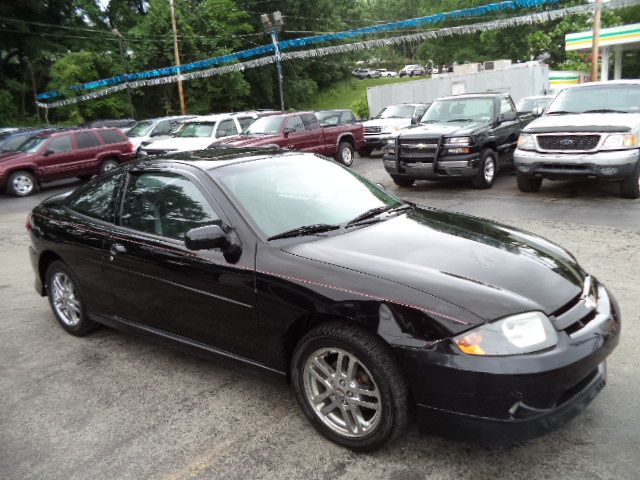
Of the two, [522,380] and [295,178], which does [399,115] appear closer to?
[295,178]

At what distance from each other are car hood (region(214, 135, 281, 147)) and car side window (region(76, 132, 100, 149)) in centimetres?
474

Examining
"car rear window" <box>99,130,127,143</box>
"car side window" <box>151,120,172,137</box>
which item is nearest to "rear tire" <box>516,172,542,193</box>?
"car rear window" <box>99,130,127,143</box>

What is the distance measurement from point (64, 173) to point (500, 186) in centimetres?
1192

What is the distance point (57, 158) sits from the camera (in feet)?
52.9

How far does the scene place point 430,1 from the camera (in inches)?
2547

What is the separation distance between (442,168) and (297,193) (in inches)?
290

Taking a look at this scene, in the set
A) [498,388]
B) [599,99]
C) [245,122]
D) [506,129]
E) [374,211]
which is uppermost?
[599,99]

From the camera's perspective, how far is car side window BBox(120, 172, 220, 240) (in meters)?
3.73

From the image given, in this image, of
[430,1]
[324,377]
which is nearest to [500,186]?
[324,377]

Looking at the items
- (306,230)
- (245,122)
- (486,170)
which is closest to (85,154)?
(245,122)

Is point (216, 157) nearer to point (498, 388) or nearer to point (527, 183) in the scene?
point (498, 388)

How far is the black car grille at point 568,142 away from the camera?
8.87 metres

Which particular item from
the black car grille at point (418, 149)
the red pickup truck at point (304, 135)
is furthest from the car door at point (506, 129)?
the red pickup truck at point (304, 135)

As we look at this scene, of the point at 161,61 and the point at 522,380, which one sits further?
the point at 161,61
